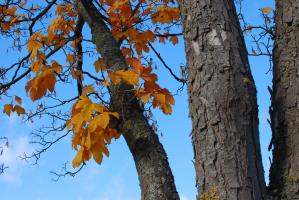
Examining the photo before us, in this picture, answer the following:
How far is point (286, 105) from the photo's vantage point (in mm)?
2098

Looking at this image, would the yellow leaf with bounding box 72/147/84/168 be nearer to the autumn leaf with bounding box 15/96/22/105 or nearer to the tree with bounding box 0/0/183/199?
the tree with bounding box 0/0/183/199

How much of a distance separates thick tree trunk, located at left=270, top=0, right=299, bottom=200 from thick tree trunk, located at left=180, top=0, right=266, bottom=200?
160 millimetres

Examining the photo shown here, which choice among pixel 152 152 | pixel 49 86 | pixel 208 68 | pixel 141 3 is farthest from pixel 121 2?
pixel 208 68

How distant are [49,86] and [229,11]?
1204mm

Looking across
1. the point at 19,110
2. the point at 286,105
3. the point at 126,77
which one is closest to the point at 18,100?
the point at 19,110

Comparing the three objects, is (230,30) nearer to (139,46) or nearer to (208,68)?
(208,68)

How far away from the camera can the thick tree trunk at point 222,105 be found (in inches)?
73.0

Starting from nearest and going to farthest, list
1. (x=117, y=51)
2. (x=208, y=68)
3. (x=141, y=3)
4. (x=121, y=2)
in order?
(x=208, y=68)
(x=117, y=51)
(x=121, y=2)
(x=141, y=3)

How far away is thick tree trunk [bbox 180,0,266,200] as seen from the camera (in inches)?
73.0

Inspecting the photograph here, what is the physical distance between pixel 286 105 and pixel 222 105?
1.22 ft

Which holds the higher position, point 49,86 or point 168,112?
point 49,86

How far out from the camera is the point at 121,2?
376 cm

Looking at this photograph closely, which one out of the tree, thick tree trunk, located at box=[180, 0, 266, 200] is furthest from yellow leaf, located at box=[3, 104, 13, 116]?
thick tree trunk, located at box=[180, 0, 266, 200]

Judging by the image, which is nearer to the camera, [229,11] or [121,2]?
[229,11]
